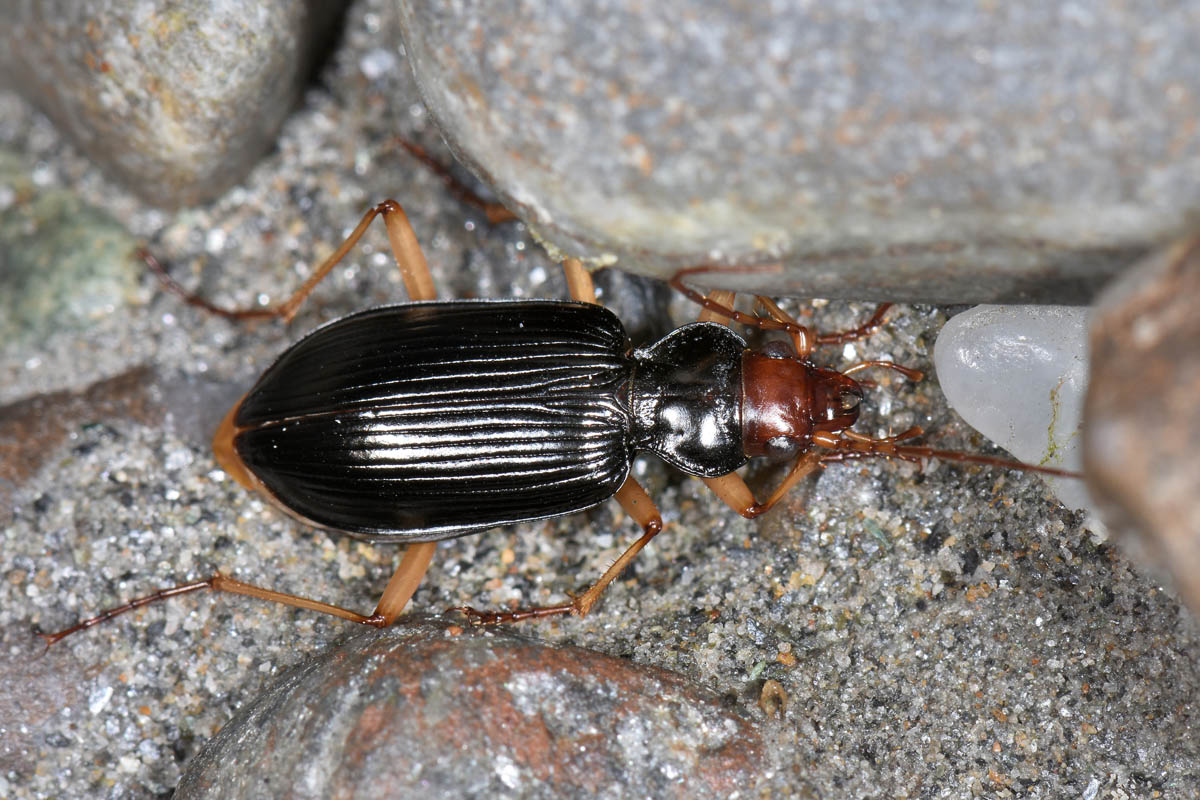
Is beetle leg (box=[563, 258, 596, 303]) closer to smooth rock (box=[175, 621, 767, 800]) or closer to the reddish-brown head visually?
the reddish-brown head

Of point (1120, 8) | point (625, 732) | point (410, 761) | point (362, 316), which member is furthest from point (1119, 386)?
point (362, 316)

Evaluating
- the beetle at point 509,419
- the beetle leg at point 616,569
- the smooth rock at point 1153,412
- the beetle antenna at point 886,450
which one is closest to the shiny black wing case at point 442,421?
the beetle at point 509,419

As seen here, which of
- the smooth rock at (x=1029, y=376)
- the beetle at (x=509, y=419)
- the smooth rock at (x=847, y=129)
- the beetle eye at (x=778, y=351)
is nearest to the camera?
the smooth rock at (x=847, y=129)

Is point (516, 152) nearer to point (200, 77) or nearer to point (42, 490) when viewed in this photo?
point (200, 77)

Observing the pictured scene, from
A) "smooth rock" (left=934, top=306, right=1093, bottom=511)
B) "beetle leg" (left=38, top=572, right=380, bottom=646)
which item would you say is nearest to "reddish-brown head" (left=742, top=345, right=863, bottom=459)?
"smooth rock" (left=934, top=306, right=1093, bottom=511)

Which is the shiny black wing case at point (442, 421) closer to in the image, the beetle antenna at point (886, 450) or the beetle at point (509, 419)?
the beetle at point (509, 419)

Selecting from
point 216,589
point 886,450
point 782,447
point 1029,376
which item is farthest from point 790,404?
point 216,589

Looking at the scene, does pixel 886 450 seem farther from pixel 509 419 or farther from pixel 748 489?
pixel 509 419
